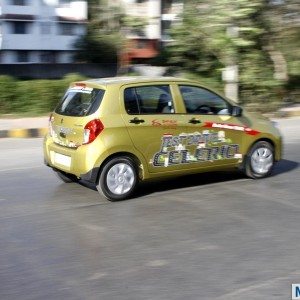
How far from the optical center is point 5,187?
8.11 meters

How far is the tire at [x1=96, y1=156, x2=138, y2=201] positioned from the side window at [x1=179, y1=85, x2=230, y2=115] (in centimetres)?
111

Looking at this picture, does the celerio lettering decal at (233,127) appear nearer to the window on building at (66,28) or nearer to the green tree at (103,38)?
the green tree at (103,38)

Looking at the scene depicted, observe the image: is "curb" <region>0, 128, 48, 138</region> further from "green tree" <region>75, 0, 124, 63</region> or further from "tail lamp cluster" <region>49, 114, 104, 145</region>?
"green tree" <region>75, 0, 124, 63</region>

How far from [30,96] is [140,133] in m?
9.75

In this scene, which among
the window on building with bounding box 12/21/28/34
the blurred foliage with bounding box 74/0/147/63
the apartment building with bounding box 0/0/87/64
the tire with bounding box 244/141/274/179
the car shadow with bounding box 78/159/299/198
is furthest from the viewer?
the window on building with bounding box 12/21/28/34

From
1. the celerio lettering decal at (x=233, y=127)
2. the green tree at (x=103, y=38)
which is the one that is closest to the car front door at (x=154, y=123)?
the celerio lettering decal at (x=233, y=127)

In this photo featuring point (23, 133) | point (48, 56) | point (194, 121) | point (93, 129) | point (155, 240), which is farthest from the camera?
point (48, 56)

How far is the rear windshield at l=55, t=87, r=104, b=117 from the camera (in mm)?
7090

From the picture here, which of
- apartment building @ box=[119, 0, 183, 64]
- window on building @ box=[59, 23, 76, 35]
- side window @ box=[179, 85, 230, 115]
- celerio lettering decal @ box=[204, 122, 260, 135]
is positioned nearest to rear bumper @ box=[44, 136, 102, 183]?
side window @ box=[179, 85, 230, 115]

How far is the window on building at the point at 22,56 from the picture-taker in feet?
183

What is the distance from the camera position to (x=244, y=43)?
15.3 m

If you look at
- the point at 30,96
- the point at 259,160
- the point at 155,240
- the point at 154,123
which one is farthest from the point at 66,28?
the point at 155,240

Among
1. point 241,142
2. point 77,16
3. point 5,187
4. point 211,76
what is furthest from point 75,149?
point 77,16

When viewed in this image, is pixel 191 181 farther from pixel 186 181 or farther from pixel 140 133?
pixel 140 133
